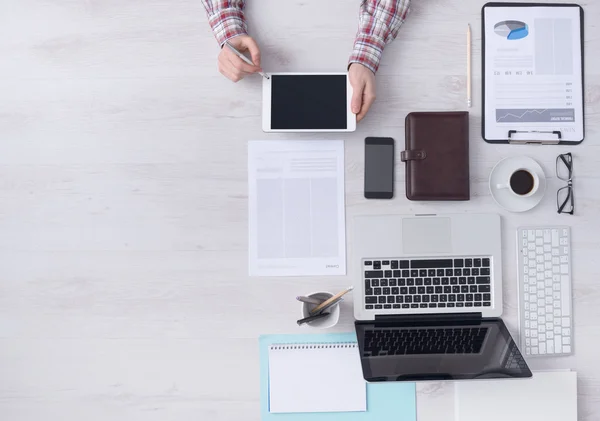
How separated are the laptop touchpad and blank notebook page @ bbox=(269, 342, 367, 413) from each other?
0.26 meters

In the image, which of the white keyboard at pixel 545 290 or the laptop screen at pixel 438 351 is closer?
the laptop screen at pixel 438 351

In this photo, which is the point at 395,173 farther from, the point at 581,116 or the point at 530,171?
the point at 581,116

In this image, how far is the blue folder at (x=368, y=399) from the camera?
1.05 metres

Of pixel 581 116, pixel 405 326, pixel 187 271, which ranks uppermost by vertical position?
pixel 581 116

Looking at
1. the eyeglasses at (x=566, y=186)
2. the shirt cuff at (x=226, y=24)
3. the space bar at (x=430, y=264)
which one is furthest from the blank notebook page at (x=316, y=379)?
the shirt cuff at (x=226, y=24)

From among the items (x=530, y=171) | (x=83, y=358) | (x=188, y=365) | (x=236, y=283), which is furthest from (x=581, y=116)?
(x=83, y=358)

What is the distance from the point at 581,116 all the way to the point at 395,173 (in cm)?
44

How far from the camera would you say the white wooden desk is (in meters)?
1.07

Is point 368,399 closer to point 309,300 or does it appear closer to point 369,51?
point 309,300

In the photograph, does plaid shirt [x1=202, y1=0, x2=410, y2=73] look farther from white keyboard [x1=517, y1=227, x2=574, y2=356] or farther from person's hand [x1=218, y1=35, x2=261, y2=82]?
white keyboard [x1=517, y1=227, x2=574, y2=356]

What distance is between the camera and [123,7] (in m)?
1.07

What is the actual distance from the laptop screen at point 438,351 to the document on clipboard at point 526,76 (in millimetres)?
436

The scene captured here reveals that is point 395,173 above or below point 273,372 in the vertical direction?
above

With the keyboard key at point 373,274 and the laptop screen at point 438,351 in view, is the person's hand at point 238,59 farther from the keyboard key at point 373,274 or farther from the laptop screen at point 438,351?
the laptop screen at point 438,351
